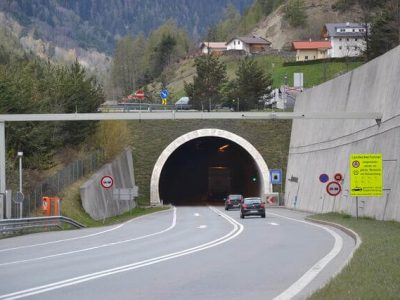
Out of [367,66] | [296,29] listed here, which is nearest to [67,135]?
[367,66]

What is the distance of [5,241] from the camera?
29.2 m

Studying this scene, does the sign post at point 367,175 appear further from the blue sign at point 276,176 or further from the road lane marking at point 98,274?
the blue sign at point 276,176

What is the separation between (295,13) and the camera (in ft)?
593

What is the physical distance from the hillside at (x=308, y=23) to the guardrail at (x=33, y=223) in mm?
148055

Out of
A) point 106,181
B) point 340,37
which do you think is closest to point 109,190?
point 106,181

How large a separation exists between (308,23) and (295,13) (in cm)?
878

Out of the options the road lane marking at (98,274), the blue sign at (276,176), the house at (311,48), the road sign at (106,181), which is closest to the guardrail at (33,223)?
the road sign at (106,181)

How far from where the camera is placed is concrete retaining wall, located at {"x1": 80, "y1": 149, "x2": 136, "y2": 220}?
4760 cm

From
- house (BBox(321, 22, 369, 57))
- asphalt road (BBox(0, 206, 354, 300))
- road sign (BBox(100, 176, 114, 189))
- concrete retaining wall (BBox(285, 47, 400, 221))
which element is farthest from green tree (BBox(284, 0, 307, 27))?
asphalt road (BBox(0, 206, 354, 300))

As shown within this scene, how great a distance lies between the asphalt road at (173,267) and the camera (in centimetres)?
1270

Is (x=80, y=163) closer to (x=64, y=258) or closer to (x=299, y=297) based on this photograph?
(x=64, y=258)

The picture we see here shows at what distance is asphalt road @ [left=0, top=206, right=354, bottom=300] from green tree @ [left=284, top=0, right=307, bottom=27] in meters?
157

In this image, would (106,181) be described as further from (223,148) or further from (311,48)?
(311,48)

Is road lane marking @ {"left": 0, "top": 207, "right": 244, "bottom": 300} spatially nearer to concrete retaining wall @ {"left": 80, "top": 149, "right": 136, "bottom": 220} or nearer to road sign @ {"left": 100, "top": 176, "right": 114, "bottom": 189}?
road sign @ {"left": 100, "top": 176, "right": 114, "bottom": 189}
